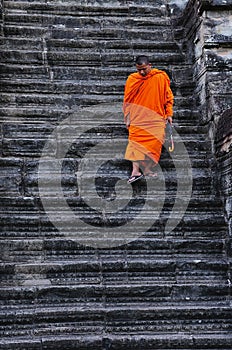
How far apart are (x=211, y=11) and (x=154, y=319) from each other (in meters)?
4.03

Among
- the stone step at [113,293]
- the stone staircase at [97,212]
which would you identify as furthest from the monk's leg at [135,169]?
the stone step at [113,293]

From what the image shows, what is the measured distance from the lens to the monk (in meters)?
6.89

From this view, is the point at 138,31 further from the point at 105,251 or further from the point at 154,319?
the point at 154,319

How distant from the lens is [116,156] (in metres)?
7.08

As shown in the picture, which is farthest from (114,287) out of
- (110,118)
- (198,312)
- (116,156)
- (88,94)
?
(88,94)

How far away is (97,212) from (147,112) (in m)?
1.39

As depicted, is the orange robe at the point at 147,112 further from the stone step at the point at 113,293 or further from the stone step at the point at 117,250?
the stone step at the point at 113,293

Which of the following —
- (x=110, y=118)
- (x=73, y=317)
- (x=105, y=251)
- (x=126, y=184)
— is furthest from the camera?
(x=110, y=118)

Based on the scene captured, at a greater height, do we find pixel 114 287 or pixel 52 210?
pixel 52 210

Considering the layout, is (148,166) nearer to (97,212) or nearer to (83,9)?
(97,212)

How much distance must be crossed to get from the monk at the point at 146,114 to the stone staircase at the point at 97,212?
17 centimetres

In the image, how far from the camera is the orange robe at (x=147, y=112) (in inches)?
272

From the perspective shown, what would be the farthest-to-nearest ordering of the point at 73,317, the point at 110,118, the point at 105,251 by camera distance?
1. the point at 110,118
2. the point at 105,251
3. the point at 73,317

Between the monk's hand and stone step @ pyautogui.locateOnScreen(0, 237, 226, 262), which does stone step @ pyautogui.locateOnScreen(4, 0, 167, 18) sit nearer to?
the monk's hand
